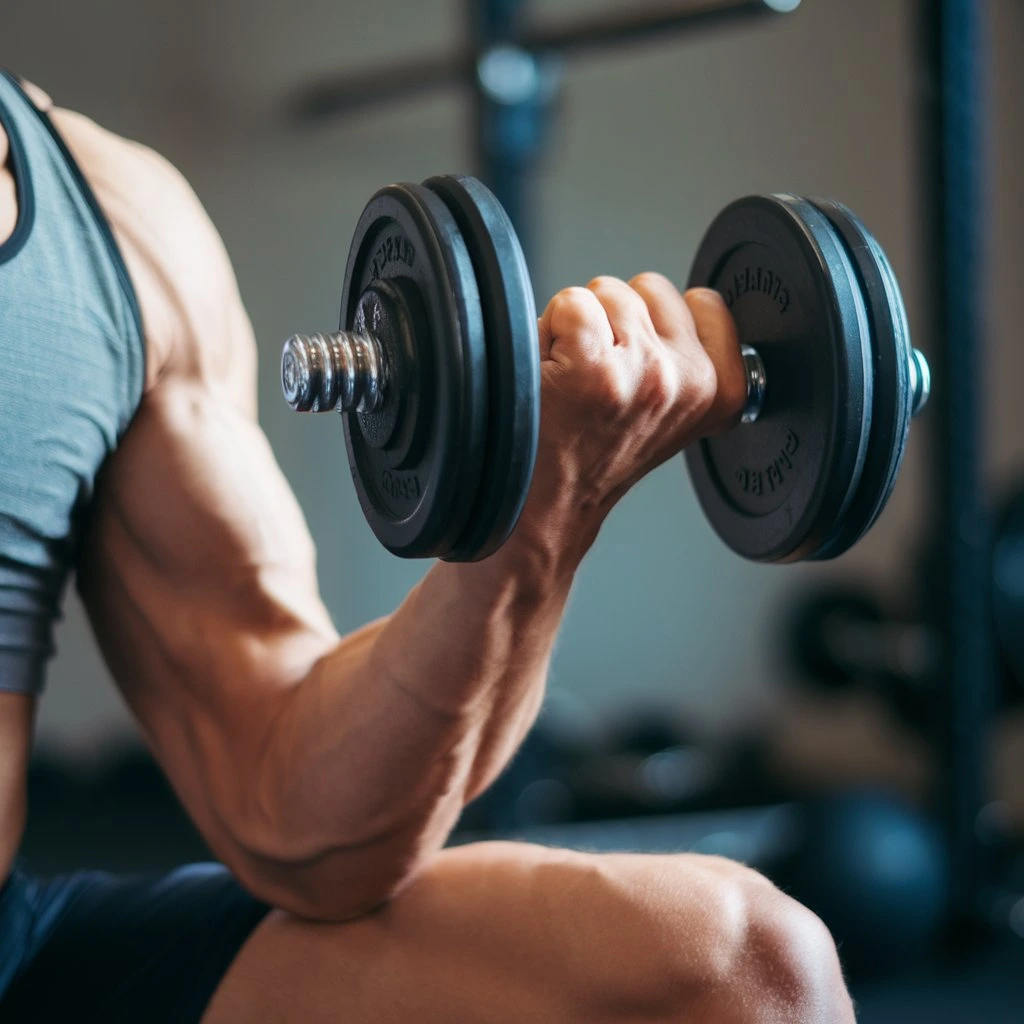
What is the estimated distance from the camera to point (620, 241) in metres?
3.42

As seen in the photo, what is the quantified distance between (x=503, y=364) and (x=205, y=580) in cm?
39

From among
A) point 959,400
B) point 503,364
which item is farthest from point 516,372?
point 959,400

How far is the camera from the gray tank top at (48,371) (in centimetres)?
87

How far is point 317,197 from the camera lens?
330 centimetres

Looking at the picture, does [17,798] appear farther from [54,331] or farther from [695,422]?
[695,422]

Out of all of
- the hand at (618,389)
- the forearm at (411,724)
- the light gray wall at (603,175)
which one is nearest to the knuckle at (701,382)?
the hand at (618,389)

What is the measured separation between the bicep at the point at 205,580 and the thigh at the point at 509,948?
5.9 inches

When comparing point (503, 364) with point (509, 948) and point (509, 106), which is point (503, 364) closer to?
point (509, 948)

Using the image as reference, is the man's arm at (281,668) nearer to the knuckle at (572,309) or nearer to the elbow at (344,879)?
the elbow at (344,879)

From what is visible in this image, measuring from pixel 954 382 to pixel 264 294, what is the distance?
1794mm

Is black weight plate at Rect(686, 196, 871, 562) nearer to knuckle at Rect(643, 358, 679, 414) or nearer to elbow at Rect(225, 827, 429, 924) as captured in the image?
knuckle at Rect(643, 358, 679, 414)

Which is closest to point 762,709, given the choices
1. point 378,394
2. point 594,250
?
point 594,250

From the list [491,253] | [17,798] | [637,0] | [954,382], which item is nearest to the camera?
[491,253]

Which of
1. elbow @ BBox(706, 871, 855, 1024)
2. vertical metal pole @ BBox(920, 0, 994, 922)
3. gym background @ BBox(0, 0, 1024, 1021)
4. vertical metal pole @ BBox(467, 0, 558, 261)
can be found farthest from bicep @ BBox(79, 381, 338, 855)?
gym background @ BBox(0, 0, 1024, 1021)
